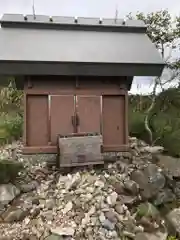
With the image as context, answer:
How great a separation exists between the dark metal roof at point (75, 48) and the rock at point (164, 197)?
6.95ft

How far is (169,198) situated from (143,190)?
54 centimetres

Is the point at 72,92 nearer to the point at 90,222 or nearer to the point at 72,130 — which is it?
Answer: the point at 72,130

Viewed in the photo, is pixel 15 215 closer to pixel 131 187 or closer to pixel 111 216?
pixel 111 216

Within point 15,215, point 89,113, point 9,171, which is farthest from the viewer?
point 89,113

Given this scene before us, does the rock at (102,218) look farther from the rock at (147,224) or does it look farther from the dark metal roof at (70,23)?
the dark metal roof at (70,23)

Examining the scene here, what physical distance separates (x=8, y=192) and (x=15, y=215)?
58cm

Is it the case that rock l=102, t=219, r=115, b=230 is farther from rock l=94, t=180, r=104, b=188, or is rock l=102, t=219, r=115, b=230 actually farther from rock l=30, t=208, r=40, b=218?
rock l=30, t=208, r=40, b=218

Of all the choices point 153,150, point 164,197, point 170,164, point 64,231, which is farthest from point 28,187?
point 153,150

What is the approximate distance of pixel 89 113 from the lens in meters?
6.45

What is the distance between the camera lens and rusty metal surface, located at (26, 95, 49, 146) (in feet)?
20.8

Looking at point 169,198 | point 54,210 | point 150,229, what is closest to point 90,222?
point 54,210

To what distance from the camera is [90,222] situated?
202 inches

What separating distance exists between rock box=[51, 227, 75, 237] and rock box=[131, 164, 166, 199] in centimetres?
162

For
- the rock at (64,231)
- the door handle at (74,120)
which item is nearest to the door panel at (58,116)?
the door handle at (74,120)
